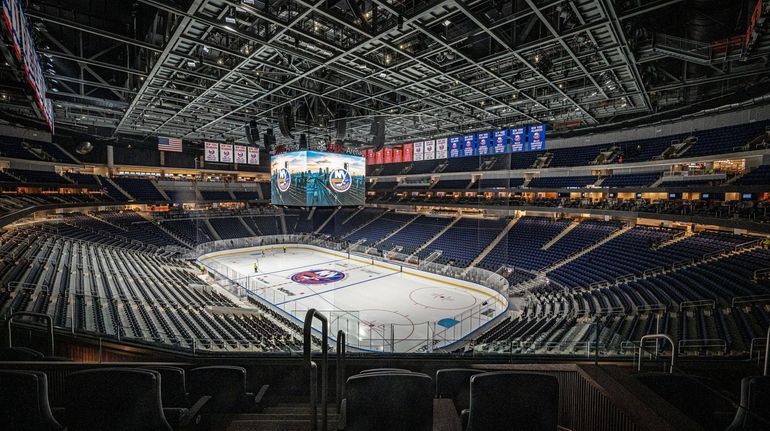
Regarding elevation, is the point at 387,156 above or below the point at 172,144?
below

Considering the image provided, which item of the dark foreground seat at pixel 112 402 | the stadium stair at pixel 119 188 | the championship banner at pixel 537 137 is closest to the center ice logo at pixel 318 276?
the championship banner at pixel 537 137

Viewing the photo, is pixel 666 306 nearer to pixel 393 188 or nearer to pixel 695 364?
pixel 695 364

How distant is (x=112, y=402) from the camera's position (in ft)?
6.75

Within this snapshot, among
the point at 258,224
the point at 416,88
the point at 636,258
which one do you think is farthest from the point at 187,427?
the point at 258,224

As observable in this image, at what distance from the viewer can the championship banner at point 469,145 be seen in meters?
20.5

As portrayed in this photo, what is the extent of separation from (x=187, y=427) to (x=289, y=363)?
1.75m

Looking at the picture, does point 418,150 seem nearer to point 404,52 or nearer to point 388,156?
point 388,156

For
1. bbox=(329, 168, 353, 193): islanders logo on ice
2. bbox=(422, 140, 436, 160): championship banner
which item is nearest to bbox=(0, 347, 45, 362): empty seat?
bbox=(329, 168, 353, 193): islanders logo on ice

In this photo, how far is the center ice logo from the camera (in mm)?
21516

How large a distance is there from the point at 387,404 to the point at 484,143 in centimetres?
1975

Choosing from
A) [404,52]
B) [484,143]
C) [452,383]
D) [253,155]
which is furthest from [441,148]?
[452,383]

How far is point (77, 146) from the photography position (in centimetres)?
2908

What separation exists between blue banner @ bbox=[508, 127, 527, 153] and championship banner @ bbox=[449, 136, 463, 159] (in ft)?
11.2

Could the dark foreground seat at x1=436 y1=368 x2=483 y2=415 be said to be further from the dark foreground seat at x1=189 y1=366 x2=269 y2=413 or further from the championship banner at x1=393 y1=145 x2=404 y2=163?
the championship banner at x1=393 y1=145 x2=404 y2=163
